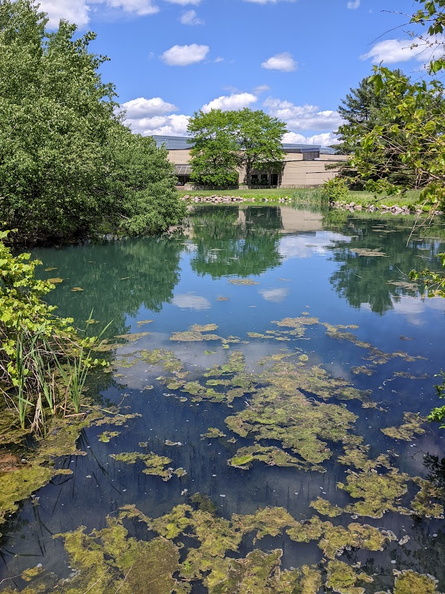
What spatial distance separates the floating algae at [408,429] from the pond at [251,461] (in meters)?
0.02

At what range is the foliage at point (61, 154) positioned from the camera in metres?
14.4

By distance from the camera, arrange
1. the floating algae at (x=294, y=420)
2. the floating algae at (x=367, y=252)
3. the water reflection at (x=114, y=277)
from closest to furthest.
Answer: the floating algae at (x=294, y=420) < the water reflection at (x=114, y=277) < the floating algae at (x=367, y=252)

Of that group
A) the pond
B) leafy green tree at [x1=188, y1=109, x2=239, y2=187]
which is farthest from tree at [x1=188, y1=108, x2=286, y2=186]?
the pond

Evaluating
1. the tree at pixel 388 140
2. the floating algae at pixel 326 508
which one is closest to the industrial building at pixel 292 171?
the tree at pixel 388 140

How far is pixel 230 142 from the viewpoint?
193 ft

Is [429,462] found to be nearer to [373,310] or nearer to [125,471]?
[125,471]

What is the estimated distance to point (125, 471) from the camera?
459 centimetres

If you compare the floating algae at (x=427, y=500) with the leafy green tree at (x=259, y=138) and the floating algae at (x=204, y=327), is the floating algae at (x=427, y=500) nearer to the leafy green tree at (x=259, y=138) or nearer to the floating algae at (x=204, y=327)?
the floating algae at (x=204, y=327)

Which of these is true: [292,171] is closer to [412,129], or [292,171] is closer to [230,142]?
[230,142]

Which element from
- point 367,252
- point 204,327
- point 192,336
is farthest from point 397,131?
point 367,252

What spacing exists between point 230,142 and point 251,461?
2277 inches

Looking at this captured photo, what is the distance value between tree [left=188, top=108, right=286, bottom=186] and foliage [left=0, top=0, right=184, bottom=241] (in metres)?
37.9

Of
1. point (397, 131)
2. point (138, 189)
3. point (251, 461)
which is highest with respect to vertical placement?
point (138, 189)

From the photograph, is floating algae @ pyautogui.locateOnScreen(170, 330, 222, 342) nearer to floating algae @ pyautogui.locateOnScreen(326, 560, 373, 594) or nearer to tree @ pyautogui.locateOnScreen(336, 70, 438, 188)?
tree @ pyautogui.locateOnScreen(336, 70, 438, 188)
